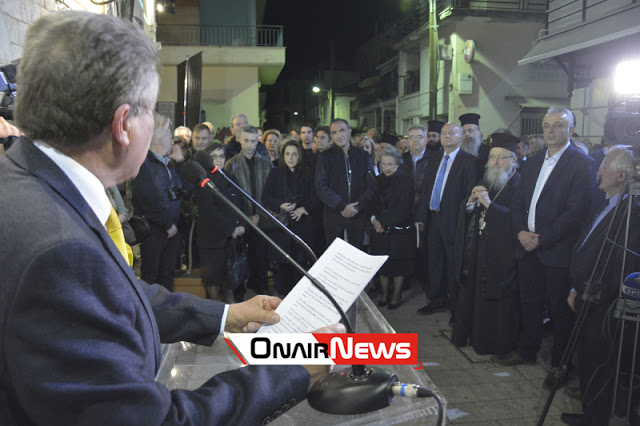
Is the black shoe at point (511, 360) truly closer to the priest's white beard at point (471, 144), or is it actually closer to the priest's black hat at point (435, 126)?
the priest's white beard at point (471, 144)

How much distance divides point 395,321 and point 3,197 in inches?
193

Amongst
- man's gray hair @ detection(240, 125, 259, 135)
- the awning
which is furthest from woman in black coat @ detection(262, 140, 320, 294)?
the awning

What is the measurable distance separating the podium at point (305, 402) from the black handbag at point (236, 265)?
318 cm

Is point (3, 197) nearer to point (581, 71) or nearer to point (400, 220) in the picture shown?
point (400, 220)

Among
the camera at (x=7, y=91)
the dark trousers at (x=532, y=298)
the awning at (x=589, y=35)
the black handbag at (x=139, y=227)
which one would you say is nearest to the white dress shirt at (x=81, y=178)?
the camera at (x=7, y=91)

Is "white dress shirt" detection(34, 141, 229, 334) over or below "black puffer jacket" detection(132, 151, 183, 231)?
over

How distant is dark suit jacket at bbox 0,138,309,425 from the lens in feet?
2.83

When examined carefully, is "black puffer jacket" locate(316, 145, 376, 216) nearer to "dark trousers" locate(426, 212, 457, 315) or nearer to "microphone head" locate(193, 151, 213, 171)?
"dark trousers" locate(426, 212, 457, 315)

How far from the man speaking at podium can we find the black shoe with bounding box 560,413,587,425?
2.89 metres

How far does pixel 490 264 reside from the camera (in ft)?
14.2

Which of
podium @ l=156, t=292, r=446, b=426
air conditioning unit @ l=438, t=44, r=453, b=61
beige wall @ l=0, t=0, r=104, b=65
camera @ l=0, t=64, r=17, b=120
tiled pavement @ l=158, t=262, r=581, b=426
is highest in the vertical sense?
air conditioning unit @ l=438, t=44, r=453, b=61

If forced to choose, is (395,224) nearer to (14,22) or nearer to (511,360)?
(511,360)

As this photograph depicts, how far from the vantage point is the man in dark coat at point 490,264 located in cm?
432

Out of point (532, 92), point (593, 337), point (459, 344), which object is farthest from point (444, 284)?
point (532, 92)
